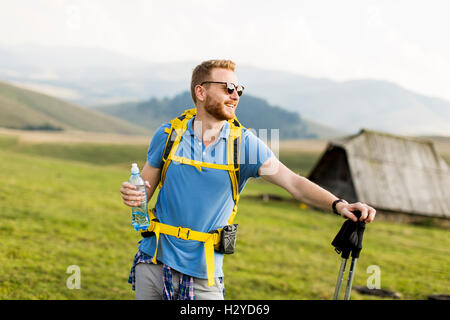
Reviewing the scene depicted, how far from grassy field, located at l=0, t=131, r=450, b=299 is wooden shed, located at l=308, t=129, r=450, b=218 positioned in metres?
2.82

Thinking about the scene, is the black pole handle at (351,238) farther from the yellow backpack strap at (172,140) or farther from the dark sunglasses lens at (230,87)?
the yellow backpack strap at (172,140)

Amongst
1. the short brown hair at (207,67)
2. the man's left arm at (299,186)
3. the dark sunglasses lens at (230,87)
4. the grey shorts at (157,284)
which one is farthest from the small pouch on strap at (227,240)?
the short brown hair at (207,67)

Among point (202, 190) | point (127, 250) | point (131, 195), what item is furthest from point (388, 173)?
point (131, 195)

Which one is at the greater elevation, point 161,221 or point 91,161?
point 91,161

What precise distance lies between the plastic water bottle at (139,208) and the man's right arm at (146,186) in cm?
6

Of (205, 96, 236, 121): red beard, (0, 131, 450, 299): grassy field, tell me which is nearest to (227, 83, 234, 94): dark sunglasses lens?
(205, 96, 236, 121): red beard

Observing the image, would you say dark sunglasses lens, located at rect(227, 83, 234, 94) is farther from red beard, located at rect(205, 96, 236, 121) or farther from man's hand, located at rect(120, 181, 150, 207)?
man's hand, located at rect(120, 181, 150, 207)

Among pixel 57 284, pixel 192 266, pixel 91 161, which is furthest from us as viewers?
pixel 91 161

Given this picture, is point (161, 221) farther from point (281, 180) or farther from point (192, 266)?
point (281, 180)

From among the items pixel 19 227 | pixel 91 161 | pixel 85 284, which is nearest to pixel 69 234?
pixel 19 227

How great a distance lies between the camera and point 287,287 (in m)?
10.3

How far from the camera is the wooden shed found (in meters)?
27.1

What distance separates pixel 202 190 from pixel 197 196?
6cm
